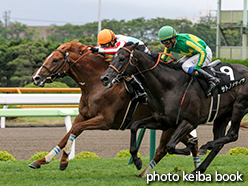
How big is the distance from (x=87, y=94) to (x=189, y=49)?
1.32 m

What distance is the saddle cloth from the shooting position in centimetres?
494

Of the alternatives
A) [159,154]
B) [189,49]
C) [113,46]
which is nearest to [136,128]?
[159,154]

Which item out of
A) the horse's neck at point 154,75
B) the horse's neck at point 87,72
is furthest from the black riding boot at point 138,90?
the horse's neck at point 154,75

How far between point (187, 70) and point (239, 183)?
1311 mm

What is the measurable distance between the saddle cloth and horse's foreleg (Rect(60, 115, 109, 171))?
1.28m

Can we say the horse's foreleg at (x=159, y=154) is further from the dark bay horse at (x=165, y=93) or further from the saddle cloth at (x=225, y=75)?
the saddle cloth at (x=225, y=75)

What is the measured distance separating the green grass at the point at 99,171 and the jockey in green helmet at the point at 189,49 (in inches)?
45.4

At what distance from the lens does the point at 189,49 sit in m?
4.88

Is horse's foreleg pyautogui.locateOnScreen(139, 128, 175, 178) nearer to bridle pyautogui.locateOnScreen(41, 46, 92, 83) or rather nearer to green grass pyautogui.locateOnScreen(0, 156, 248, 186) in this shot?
green grass pyautogui.locateOnScreen(0, 156, 248, 186)

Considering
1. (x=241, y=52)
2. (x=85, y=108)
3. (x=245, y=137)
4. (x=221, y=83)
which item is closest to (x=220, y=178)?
(x=221, y=83)

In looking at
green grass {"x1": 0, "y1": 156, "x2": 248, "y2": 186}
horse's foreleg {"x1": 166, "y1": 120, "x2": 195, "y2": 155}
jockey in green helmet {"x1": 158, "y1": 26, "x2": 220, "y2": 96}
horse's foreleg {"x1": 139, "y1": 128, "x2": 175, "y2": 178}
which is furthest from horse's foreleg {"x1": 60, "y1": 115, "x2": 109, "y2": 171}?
jockey in green helmet {"x1": 158, "y1": 26, "x2": 220, "y2": 96}

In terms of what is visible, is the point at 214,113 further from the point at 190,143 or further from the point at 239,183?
the point at 239,183

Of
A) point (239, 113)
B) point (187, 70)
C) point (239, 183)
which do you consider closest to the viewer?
point (239, 183)

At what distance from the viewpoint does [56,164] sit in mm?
5699
